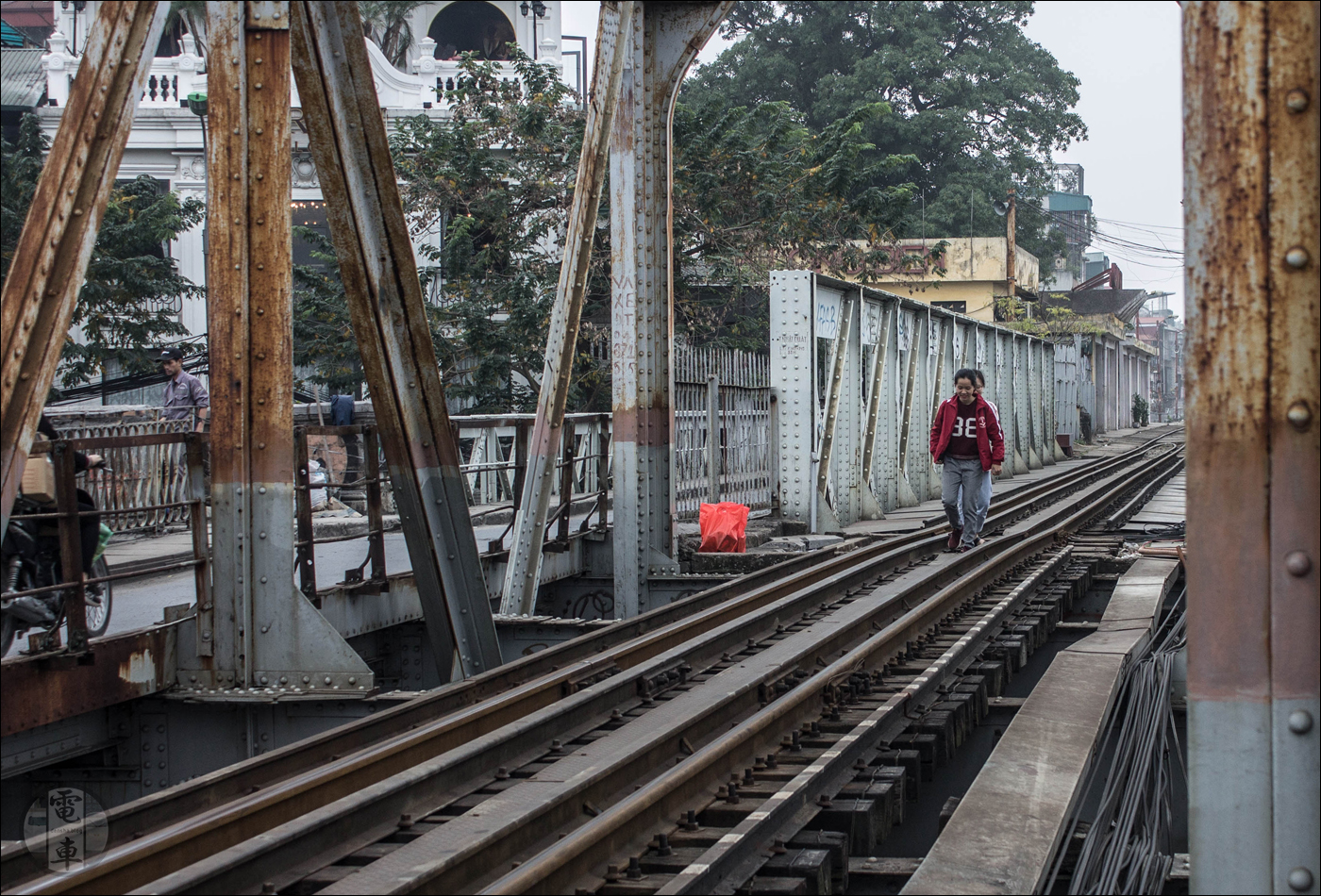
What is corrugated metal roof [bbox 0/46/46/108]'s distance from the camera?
29.7 meters

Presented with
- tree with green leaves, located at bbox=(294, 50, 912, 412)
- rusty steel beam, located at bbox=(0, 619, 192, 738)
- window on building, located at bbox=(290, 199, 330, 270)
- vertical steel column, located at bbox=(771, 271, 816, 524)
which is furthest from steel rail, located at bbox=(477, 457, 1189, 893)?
window on building, located at bbox=(290, 199, 330, 270)

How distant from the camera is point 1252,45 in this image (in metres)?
2.58

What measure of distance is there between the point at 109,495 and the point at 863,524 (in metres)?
8.91

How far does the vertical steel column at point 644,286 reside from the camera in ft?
35.3

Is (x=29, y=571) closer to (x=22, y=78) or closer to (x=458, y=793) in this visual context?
(x=458, y=793)

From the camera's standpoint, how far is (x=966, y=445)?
1199cm

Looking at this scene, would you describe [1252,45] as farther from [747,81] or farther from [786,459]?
[747,81]

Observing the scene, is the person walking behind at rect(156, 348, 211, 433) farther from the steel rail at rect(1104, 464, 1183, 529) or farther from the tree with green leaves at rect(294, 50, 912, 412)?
the tree with green leaves at rect(294, 50, 912, 412)

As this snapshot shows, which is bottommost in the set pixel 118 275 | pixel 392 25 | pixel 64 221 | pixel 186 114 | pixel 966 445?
pixel 966 445

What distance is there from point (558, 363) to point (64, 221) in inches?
172

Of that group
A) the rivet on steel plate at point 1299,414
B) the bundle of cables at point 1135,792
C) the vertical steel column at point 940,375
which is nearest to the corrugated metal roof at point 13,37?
the vertical steel column at point 940,375

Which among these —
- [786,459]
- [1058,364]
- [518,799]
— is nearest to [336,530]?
[786,459]

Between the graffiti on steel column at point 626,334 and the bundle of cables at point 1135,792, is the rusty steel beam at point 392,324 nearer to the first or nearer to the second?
the bundle of cables at point 1135,792

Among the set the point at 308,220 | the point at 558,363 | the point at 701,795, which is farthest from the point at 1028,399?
the point at 701,795
